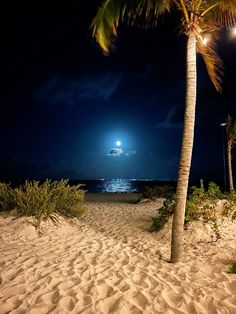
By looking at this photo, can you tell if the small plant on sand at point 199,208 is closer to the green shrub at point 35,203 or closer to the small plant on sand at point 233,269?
the small plant on sand at point 233,269

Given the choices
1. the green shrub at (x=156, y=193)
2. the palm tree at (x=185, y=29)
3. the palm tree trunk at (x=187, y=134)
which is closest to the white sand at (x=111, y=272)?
the palm tree at (x=185, y=29)

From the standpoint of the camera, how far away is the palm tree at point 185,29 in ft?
16.3

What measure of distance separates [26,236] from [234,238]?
5.22m

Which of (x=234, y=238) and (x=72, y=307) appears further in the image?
(x=234, y=238)

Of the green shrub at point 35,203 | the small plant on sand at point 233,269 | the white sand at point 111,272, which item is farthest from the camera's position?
the green shrub at point 35,203

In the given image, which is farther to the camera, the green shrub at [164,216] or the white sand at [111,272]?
the green shrub at [164,216]

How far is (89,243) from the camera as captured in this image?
652cm

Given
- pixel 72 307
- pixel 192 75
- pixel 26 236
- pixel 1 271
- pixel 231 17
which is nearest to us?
pixel 72 307

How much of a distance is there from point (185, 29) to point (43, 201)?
5.79 metres

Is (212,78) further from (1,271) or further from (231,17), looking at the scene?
(1,271)

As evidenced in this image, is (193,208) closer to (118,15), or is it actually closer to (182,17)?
(182,17)

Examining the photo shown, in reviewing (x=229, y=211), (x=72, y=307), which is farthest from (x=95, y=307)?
(x=229, y=211)

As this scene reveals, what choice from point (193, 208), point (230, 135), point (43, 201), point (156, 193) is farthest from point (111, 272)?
point (230, 135)

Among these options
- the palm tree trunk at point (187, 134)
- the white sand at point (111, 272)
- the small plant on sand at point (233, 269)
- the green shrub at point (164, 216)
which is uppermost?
the palm tree trunk at point (187, 134)
